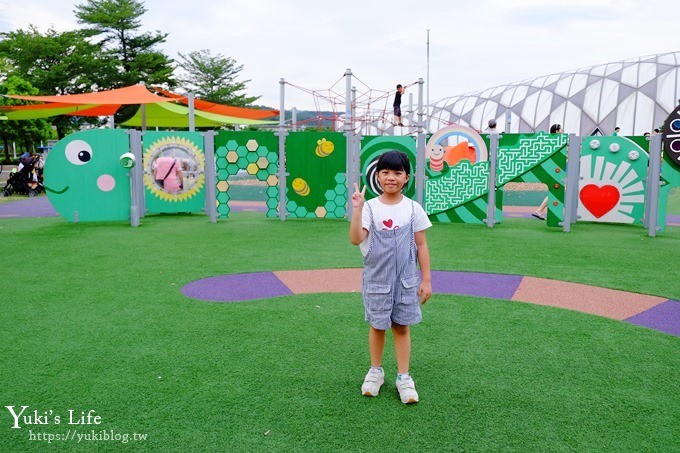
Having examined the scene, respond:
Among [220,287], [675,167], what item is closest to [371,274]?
[220,287]

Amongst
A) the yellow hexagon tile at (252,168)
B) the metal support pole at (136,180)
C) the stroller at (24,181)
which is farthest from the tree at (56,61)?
the yellow hexagon tile at (252,168)

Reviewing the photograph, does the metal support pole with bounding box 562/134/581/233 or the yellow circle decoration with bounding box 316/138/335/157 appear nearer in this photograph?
the metal support pole with bounding box 562/134/581/233

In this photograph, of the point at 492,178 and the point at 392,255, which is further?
the point at 492,178

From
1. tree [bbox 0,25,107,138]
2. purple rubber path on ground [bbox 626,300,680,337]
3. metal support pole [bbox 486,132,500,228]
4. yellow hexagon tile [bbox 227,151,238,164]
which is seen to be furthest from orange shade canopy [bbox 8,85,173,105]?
tree [bbox 0,25,107,138]

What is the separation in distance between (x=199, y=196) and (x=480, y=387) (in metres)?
10.3

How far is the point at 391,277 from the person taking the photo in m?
3.27

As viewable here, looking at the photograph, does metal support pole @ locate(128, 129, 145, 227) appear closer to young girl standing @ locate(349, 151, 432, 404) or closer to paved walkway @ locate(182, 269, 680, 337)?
paved walkway @ locate(182, 269, 680, 337)

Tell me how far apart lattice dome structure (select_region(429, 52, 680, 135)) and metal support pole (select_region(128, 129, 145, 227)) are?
71.2ft

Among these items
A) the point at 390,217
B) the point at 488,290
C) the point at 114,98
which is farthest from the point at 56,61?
the point at 390,217

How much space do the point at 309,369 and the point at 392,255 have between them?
1063 mm

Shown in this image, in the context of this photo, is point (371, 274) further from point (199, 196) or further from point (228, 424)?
point (199, 196)

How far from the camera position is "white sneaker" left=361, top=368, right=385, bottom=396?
3361 mm

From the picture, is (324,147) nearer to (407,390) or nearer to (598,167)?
(598,167)

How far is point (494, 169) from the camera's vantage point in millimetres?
11211
